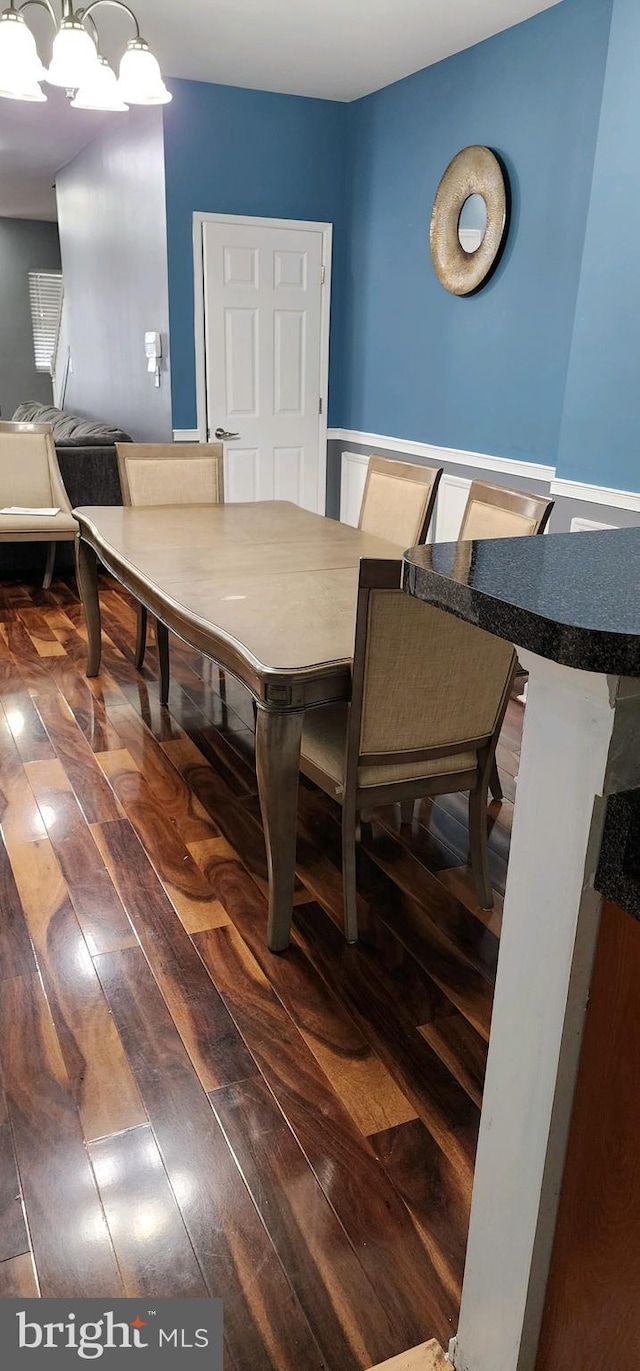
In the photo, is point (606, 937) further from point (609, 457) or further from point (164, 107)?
point (164, 107)

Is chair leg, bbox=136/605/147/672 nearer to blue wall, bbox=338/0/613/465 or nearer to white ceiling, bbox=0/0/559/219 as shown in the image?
blue wall, bbox=338/0/613/465

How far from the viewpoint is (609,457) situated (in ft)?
10.4

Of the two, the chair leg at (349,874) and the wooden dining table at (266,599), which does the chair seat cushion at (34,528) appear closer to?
the wooden dining table at (266,599)

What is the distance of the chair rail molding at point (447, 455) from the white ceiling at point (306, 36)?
5.54ft

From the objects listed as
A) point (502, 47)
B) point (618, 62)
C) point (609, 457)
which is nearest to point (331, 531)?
point (609, 457)

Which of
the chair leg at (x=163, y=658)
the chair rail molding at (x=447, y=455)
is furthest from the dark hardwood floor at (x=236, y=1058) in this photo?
the chair rail molding at (x=447, y=455)

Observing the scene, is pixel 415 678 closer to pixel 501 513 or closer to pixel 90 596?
pixel 501 513

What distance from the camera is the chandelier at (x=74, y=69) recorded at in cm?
233

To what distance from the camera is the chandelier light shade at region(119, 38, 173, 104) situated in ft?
8.30

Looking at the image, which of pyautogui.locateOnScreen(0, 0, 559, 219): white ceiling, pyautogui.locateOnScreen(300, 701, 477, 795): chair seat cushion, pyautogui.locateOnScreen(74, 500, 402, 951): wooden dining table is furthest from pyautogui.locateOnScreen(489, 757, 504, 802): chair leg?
pyautogui.locateOnScreen(0, 0, 559, 219): white ceiling

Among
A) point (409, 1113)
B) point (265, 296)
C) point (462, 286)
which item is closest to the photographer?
point (409, 1113)

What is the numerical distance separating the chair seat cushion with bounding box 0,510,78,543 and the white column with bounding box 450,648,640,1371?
13.4 ft

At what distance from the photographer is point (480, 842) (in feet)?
7.23

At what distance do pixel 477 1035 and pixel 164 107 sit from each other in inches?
181
